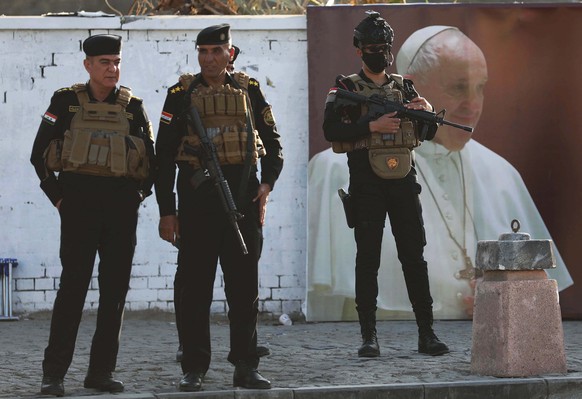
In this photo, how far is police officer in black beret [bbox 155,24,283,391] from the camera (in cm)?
692

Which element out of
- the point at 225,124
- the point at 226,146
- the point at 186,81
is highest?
the point at 186,81

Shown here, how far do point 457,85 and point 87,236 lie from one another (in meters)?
5.15

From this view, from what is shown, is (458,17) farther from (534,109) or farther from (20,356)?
(20,356)

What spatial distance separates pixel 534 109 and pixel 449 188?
0.99 metres

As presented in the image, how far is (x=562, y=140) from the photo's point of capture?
A: 11242 millimetres

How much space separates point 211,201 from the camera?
690 centimetres

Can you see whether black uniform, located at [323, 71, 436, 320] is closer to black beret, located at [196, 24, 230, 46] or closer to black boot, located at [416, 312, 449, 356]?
black boot, located at [416, 312, 449, 356]

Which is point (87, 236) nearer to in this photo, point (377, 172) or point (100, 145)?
point (100, 145)

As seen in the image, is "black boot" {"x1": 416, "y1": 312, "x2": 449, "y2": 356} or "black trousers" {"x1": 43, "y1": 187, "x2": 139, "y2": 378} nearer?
"black trousers" {"x1": 43, "y1": 187, "x2": 139, "y2": 378}

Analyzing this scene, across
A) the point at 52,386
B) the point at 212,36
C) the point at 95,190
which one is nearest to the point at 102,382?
the point at 52,386

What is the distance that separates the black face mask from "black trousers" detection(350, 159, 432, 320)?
2.02 feet

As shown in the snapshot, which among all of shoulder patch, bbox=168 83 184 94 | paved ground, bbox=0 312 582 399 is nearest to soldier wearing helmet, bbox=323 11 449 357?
paved ground, bbox=0 312 582 399

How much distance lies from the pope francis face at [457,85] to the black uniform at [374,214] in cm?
277

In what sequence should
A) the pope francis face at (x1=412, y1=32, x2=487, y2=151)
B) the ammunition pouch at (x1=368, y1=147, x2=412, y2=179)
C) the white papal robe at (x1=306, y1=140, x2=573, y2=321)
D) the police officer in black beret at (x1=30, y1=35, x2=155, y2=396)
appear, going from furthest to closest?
the pope francis face at (x1=412, y1=32, x2=487, y2=151), the white papal robe at (x1=306, y1=140, x2=573, y2=321), the ammunition pouch at (x1=368, y1=147, x2=412, y2=179), the police officer in black beret at (x1=30, y1=35, x2=155, y2=396)
